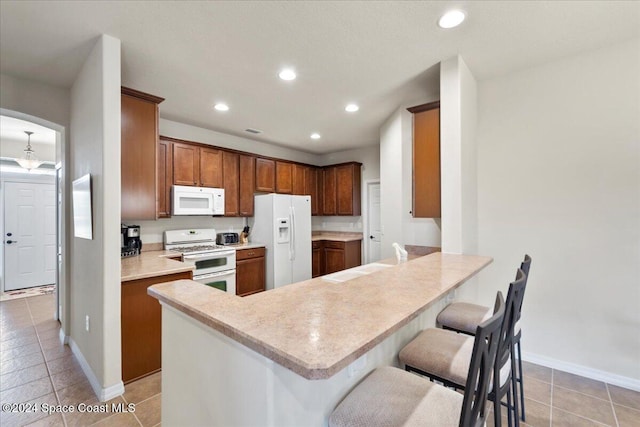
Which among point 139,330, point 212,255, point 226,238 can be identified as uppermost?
point 226,238

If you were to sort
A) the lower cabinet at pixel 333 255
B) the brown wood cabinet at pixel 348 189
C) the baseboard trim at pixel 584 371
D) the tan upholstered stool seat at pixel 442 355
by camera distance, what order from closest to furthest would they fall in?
1. the tan upholstered stool seat at pixel 442 355
2. the baseboard trim at pixel 584 371
3. the lower cabinet at pixel 333 255
4. the brown wood cabinet at pixel 348 189

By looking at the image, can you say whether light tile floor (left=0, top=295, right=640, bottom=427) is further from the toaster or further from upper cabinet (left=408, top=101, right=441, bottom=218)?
the toaster

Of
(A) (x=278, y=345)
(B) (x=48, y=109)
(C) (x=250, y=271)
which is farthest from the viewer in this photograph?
(C) (x=250, y=271)

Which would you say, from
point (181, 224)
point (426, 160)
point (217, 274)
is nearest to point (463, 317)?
point (426, 160)

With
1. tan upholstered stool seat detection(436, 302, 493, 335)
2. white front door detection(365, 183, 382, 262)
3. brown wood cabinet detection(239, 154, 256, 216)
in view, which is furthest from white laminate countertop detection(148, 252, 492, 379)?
white front door detection(365, 183, 382, 262)

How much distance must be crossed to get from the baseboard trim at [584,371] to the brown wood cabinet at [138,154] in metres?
3.82

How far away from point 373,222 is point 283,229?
1.96 m

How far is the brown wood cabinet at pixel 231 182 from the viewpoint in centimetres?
439

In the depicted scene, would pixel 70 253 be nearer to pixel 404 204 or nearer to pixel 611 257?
pixel 404 204

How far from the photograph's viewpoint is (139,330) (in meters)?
2.34

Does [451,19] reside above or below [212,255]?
above

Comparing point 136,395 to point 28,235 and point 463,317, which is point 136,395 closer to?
point 463,317

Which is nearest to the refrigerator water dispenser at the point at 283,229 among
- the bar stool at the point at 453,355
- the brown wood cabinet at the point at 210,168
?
the brown wood cabinet at the point at 210,168

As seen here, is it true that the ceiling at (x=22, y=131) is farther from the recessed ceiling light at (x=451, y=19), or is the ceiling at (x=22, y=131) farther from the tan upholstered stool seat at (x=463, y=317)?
the tan upholstered stool seat at (x=463, y=317)
